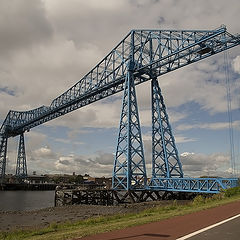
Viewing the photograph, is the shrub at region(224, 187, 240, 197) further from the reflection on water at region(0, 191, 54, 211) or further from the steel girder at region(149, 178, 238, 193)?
the reflection on water at region(0, 191, 54, 211)

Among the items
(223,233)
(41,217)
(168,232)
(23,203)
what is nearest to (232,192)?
(223,233)

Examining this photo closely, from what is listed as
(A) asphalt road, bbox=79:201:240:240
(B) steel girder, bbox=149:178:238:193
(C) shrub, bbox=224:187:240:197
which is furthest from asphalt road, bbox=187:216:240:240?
(B) steel girder, bbox=149:178:238:193

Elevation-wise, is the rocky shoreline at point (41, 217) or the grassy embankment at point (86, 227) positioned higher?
the grassy embankment at point (86, 227)

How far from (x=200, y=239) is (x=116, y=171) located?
32.9m

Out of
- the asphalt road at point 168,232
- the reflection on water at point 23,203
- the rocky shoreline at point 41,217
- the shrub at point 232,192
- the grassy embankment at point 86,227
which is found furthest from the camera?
the reflection on water at point 23,203

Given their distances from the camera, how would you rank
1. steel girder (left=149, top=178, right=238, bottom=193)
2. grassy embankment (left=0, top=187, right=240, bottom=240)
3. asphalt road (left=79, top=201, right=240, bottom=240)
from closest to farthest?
asphalt road (left=79, top=201, right=240, bottom=240) → grassy embankment (left=0, top=187, right=240, bottom=240) → steel girder (left=149, top=178, right=238, bottom=193)

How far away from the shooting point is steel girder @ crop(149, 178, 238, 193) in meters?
32.5

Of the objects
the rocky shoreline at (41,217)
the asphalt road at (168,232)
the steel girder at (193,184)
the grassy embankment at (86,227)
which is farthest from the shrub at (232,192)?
the asphalt road at (168,232)

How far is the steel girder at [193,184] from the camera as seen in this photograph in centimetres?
3254

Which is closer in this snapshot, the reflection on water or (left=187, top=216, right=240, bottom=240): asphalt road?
(left=187, top=216, right=240, bottom=240): asphalt road

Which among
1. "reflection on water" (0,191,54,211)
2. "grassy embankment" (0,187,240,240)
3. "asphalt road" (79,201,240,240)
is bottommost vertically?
"reflection on water" (0,191,54,211)

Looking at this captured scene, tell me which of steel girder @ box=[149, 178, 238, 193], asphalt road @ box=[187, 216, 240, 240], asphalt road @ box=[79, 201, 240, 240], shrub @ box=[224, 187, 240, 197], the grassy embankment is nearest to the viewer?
asphalt road @ box=[187, 216, 240, 240]

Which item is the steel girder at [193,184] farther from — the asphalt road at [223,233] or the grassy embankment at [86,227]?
the asphalt road at [223,233]

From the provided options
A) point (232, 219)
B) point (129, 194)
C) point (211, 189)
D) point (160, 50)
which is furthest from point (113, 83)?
point (232, 219)
